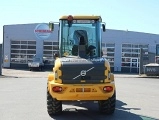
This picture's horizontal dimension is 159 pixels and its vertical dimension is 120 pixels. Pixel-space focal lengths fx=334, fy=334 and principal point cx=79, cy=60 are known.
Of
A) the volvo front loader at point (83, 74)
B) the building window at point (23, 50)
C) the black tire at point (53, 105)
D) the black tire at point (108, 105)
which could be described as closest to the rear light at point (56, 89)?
the volvo front loader at point (83, 74)

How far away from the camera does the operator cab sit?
35.3 ft

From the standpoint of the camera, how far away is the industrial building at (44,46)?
47.5m

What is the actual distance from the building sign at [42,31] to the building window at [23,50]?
1.24 meters

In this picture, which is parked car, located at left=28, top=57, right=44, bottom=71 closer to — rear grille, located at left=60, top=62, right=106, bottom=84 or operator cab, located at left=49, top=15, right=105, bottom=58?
operator cab, located at left=49, top=15, right=105, bottom=58

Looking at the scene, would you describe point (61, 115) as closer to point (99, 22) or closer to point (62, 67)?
point (62, 67)

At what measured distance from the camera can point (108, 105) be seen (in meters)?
10.0

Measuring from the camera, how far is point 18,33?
48.1 m

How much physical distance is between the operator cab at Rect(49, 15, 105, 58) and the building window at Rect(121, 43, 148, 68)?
37.5m

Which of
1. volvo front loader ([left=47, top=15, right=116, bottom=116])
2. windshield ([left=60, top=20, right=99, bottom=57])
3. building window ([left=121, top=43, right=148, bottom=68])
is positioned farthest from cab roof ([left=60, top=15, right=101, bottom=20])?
building window ([left=121, top=43, right=148, bottom=68])

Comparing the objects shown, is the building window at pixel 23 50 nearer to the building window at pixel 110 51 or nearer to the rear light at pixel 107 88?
the building window at pixel 110 51

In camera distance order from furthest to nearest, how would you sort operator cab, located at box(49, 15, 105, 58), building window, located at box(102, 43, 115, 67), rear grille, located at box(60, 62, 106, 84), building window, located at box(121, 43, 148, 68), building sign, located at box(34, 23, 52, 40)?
1. building window, located at box(102, 43, 115, 67)
2. building window, located at box(121, 43, 148, 68)
3. building sign, located at box(34, 23, 52, 40)
4. operator cab, located at box(49, 15, 105, 58)
5. rear grille, located at box(60, 62, 106, 84)

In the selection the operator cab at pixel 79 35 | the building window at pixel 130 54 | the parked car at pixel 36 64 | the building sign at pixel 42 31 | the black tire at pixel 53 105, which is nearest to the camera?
the black tire at pixel 53 105

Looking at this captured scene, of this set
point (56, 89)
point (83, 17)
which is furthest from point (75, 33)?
point (56, 89)

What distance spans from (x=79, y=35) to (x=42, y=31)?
36.9 m
